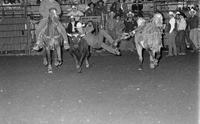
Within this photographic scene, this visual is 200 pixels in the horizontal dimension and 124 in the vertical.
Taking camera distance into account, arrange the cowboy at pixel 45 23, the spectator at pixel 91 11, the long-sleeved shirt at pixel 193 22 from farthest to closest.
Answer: the spectator at pixel 91 11 → the long-sleeved shirt at pixel 193 22 → the cowboy at pixel 45 23

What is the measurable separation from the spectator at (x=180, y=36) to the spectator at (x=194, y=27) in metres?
0.45

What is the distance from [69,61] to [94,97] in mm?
8427

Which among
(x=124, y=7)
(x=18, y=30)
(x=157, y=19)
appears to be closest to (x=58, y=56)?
(x=157, y=19)

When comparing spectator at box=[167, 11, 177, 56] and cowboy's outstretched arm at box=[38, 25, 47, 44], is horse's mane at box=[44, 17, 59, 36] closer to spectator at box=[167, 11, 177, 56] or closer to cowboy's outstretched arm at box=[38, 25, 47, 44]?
cowboy's outstretched arm at box=[38, 25, 47, 44]

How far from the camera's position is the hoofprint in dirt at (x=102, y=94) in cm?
880

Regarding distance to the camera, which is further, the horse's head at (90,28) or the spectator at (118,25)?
the spectator at (118,25)

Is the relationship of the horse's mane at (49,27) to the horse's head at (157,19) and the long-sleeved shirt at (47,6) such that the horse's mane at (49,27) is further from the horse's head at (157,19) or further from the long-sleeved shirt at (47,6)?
the horse's head at (157,19)

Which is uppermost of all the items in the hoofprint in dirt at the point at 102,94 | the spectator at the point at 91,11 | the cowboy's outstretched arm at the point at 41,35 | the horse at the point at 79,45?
the spectator at the point at 91,11

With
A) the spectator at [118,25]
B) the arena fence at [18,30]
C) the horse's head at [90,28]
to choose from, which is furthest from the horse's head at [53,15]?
the spectator at [118,25]

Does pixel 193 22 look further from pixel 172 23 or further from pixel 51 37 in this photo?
pixel 51 37

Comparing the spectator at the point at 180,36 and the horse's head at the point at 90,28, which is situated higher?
the horse's head at the point at 90,28

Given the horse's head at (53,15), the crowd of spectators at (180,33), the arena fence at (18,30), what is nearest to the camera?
the horse's head at (53,15)

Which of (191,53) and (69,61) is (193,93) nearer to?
(69,61)

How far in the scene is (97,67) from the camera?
16.8m
